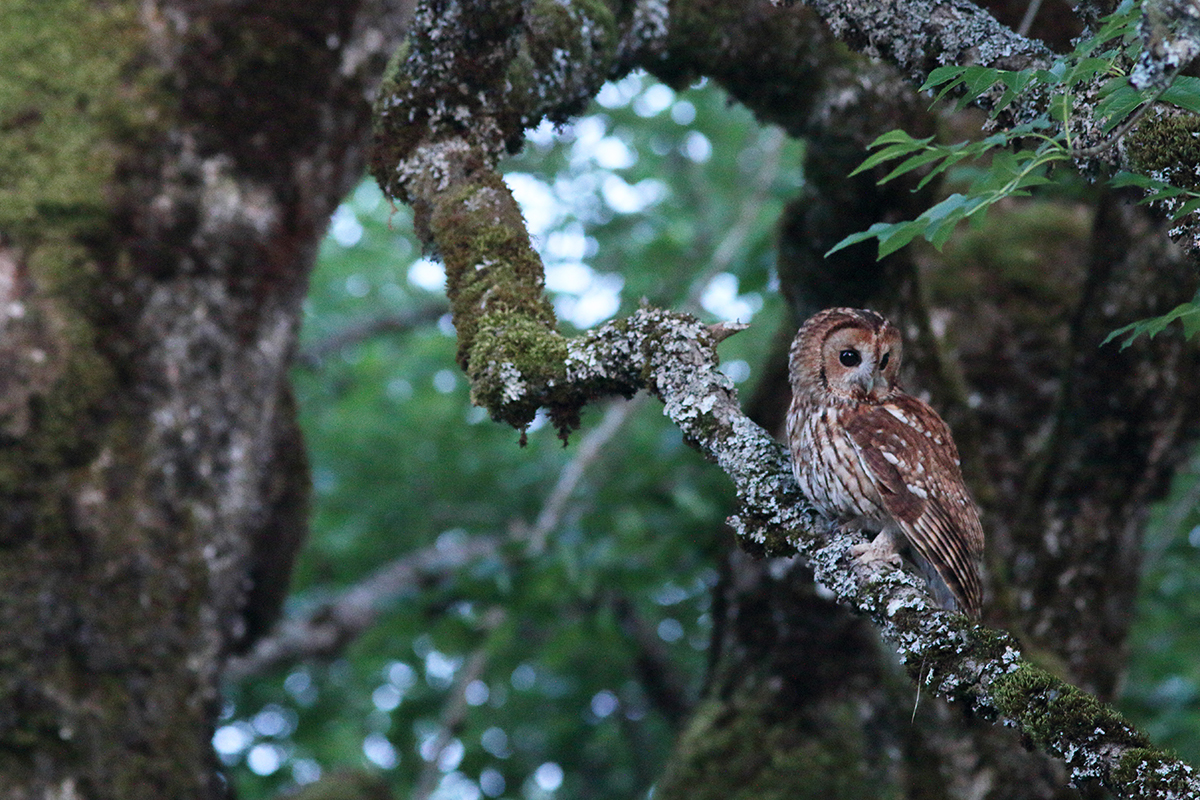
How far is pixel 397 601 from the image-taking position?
235 inches

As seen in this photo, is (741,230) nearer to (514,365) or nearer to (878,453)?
(878,453)

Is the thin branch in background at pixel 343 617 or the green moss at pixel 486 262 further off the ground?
the thin branch in background at pixel 343 617

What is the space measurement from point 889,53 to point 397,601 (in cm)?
417

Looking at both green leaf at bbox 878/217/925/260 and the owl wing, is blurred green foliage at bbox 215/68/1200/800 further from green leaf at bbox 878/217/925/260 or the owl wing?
green leaf at bbox 878/217/925/260

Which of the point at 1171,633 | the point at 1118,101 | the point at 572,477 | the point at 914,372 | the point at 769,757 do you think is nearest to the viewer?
the point at 1118,101

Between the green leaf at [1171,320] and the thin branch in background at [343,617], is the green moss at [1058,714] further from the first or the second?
the thin branch in background at [343,617]

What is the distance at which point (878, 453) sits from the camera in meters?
3.21

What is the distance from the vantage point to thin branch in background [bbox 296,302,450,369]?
7886 mm

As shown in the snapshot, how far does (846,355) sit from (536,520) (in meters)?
4.09

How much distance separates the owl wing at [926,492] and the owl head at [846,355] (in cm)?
12

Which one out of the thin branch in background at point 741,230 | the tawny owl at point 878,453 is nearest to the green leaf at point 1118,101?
the tawny owl at point 878,453

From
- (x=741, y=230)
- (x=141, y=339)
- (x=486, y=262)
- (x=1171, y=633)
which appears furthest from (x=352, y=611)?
(x=1171, y=633)

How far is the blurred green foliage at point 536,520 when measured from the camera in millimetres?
5867

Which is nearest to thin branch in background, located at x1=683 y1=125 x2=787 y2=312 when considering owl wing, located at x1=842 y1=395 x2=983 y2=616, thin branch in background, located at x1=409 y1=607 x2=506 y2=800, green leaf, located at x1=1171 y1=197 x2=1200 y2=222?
thin branch in background, located at x1=409 y1=607 x2=506 y2=800
